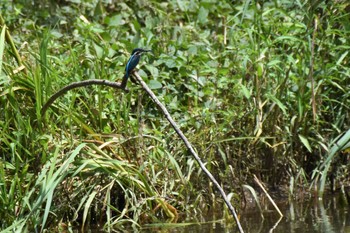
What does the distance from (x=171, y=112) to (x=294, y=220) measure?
0.97 m

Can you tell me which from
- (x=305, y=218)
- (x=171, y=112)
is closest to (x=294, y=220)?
(x=305, y=218)

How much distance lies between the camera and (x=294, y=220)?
182 inches

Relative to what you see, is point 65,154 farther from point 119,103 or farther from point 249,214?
point 249,214

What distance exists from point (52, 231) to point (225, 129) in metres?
1.17

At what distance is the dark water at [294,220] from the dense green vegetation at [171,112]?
115mm

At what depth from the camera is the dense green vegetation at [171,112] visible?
4.42 meters

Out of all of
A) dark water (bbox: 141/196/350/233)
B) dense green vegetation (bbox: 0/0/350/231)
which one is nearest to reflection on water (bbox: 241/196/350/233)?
dark water (bbox: 141/196/350/233)

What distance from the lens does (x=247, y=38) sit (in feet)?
18.1

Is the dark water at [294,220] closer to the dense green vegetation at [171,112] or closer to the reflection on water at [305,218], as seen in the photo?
the reflection on water at [305,218]

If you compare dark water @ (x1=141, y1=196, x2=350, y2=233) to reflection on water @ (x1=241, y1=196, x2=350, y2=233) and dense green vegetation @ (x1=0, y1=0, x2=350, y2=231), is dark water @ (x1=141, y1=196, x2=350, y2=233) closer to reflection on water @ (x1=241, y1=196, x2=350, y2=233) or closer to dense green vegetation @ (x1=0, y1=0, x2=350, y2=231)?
reflection on water @ (x1=241, y1=196, x2=350, y2=233)

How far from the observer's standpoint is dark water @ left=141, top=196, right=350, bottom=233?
14.5 feet

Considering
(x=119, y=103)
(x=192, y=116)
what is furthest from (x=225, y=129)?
(x=119, y=103)

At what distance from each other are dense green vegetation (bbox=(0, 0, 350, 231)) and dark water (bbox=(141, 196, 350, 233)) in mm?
115

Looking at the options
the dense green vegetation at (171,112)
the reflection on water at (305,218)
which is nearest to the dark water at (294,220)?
the reflection on water at (305,218)
